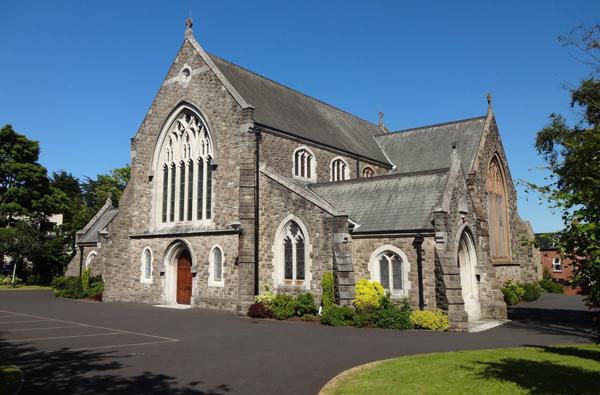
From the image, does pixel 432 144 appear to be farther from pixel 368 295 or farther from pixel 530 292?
pixel 368 295

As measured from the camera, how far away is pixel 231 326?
18.6 meters

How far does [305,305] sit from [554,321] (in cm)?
1176

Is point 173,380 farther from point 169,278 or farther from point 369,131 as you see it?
point 369,131

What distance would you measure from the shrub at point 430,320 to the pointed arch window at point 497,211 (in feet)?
48.8

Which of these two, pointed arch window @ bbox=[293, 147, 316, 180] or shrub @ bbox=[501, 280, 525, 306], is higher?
pointed arch window @ bbox=[293, 147, 316, 180]

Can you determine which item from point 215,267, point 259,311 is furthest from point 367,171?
point 259,311

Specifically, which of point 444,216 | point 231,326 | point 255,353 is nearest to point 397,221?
point 444,216

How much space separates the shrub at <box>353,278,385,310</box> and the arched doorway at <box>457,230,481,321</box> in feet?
15.2

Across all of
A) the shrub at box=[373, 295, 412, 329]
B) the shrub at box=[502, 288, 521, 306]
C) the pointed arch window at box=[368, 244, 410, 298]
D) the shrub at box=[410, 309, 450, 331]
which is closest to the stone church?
the pointed arch window at box=[368, 244, 410, 298]

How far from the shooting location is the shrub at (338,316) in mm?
19078

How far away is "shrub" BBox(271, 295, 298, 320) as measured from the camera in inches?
830

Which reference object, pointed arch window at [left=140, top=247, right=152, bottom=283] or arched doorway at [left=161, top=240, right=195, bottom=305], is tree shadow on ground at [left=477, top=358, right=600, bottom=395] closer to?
arched doorway at [left=161, top=240, right=195, bottom=305]

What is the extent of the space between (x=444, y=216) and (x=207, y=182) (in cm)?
1366

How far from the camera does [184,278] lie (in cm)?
2741
